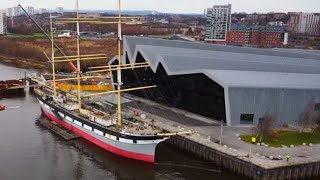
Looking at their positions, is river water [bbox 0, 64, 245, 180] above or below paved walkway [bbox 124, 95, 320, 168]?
below

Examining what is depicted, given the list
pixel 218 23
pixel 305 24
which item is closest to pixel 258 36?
pixel 218 23

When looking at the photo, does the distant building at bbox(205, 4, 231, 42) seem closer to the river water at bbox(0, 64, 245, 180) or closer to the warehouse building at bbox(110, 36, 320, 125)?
the warehouse building at bbox(110, 36, 320, 125)

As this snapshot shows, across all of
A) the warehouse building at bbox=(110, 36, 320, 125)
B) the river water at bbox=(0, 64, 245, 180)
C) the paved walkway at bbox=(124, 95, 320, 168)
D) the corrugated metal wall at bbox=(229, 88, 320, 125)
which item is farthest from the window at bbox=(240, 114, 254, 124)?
the river water at bbox=(0, 64, 245, 180)

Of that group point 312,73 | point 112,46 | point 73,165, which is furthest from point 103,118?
point 112,46

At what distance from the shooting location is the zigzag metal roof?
42.1 metres

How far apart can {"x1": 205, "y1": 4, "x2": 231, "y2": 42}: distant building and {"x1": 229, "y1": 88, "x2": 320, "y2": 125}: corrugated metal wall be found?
10232cm

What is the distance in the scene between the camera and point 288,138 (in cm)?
3675

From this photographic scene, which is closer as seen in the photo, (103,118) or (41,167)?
(41,167)

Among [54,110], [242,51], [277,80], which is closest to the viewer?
[277,80]

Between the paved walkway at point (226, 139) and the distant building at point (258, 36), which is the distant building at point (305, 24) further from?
the paved walkway at point (226, 139)

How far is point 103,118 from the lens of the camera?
1554 inches

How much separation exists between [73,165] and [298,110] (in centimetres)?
2330

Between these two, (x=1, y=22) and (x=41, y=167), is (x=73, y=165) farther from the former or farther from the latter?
(x=1, y=22)

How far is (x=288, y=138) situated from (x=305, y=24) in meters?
150
